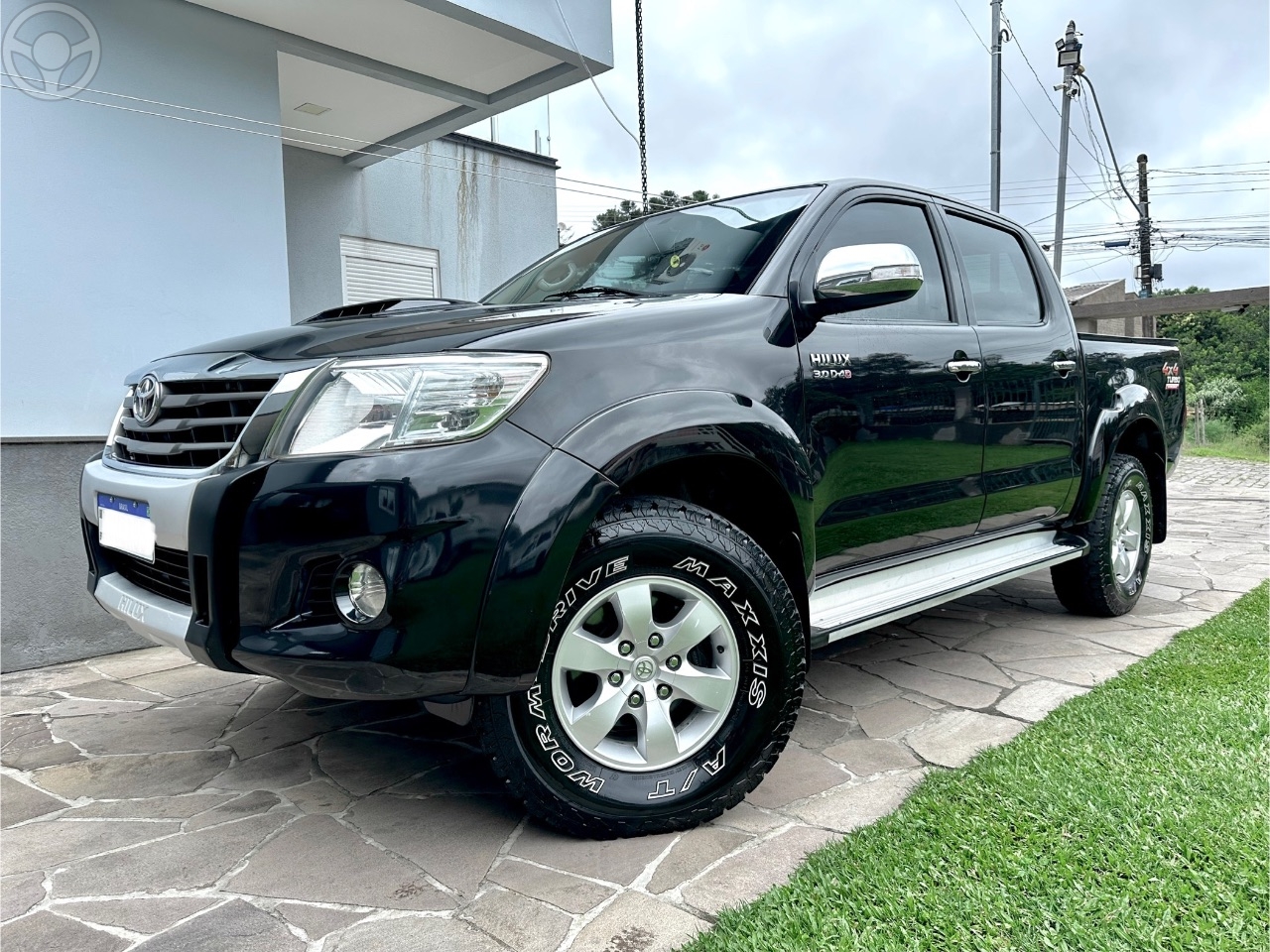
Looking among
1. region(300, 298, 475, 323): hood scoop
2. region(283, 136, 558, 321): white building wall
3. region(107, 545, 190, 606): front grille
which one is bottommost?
region(107, 545, 190, 606): front grille

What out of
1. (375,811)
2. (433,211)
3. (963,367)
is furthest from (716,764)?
(433,211)

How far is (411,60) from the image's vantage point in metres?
5.73

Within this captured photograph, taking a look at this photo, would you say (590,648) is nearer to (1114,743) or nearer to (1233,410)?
(1114,743)

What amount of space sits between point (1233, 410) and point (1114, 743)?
113ft

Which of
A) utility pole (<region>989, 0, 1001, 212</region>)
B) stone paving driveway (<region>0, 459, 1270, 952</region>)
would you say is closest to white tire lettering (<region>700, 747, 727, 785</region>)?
stone paving driveway (<region>0, 459, 1270, 952</region>)

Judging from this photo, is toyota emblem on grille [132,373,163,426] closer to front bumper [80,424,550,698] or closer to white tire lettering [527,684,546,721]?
front bumper [80,424,550,698]

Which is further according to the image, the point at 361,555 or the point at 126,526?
the point at 126,526

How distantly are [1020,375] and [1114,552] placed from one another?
54.2 inches

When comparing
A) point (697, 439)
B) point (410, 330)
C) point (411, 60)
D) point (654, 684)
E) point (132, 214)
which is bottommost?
point (654, 684)

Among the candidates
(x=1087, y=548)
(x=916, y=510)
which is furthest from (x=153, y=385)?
(x=1087, y=548)

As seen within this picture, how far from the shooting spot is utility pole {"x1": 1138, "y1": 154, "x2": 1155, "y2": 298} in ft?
84.1

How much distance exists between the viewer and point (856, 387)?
2.76 m

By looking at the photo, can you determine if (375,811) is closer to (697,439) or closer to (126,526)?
(126,526)

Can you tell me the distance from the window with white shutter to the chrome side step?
464 cm
